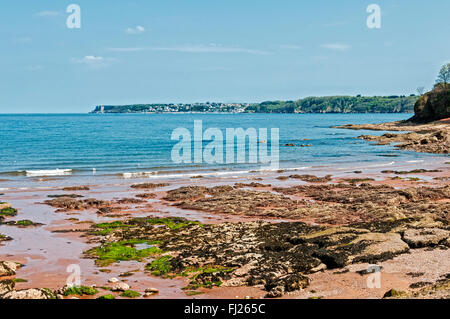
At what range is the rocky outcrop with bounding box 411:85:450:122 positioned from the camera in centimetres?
10374

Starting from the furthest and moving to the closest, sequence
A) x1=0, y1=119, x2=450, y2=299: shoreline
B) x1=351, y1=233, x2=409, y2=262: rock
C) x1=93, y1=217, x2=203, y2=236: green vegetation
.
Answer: x1=93, y1=217, x2=203, y2=236: green vegetation < x1=351, y1=233, x2=409, y2=262: rock < x1=0, y1=119, x2=450, y2=299: shoreline

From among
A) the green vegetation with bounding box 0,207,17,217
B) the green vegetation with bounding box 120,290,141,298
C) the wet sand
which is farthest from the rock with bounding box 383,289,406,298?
the green vegetation with bounding box 0,207,17,217

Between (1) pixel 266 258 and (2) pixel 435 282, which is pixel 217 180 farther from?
(2) pixel 435 282

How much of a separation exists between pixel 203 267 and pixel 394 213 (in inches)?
401

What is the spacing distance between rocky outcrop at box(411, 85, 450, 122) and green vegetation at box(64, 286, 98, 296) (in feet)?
345

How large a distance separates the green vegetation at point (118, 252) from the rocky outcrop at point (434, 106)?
3967 inches

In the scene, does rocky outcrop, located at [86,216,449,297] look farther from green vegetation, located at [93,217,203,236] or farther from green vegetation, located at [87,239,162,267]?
green vegetation, located at [93,217,203,236]

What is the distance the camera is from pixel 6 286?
12.4 meters

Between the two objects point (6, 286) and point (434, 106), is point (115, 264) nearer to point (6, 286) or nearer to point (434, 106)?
point (6, 286)

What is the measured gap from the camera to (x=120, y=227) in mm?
21250

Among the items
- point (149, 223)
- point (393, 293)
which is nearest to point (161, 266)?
point (149, 223)

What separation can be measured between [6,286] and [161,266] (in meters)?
4.75

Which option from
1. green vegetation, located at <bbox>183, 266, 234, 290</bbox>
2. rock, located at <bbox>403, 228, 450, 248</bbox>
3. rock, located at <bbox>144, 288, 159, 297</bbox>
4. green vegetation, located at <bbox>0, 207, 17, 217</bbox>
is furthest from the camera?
green vegetation, located at <bbox>0, 207, 17, 217</bbox>
